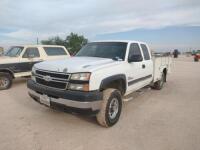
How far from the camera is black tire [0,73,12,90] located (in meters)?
7.97

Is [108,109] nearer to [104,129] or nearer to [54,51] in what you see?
[104,129]

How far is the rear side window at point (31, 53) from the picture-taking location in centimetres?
883

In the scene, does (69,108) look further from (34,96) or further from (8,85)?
(8,85)

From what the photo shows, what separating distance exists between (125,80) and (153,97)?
256 centimetres

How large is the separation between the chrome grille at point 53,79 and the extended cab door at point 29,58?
4631mm

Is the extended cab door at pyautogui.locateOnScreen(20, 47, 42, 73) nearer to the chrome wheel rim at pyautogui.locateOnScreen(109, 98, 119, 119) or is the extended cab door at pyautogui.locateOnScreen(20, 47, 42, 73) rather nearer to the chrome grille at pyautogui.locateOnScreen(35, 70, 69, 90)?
the chrome grille at pyautogui.locateOnScreen(35, 70, 69, 90)

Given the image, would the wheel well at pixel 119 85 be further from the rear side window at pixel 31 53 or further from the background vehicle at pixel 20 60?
Answer: the rear side window at pixel 31 53

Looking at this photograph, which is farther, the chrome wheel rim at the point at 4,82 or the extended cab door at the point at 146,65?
the chrome wheel rim at the point at 4,82

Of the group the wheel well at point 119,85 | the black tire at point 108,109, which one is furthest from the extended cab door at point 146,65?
the black tire at point 108,109

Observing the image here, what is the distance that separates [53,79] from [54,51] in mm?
6437

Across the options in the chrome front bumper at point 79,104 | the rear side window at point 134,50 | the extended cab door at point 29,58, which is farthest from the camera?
the extended cab door at point 29,58

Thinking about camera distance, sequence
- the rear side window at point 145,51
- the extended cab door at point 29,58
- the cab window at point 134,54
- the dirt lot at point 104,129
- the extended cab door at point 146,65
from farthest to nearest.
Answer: the extended cab door at point 29,58 < the rear side window at point 145,51 < the extended cab door at point 146,65 < the cab window at point 134,54 < the dirt lot at point 104,129

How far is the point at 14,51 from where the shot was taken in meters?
9.00

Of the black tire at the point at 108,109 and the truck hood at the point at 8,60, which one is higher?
the truck hood at the point at 8,60
